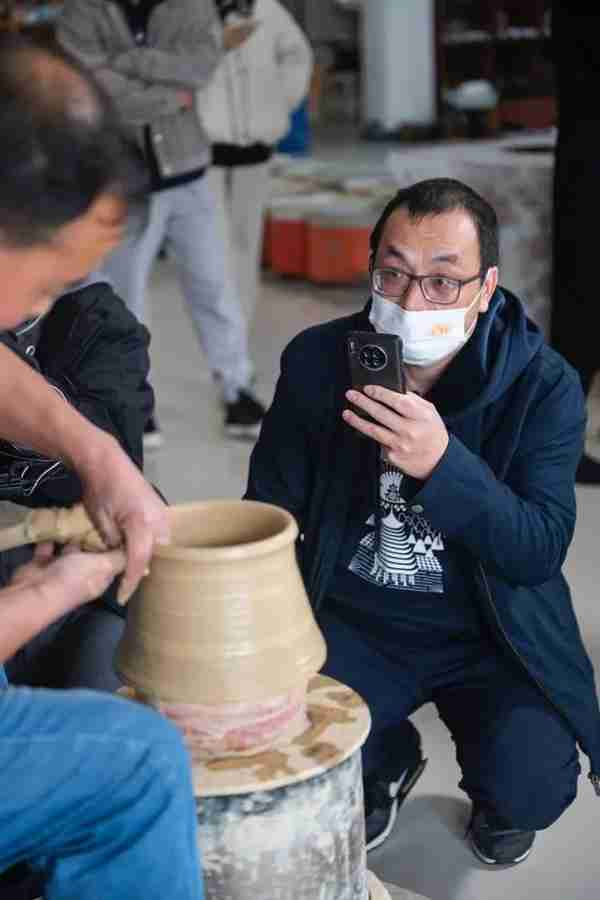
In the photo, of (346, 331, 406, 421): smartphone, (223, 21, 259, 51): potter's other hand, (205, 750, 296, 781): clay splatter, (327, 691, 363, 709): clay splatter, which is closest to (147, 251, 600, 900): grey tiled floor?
(327, 691, 363, 709): clay splatter

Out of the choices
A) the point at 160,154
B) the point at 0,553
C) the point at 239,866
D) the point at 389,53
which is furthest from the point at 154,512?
the point at 389,53

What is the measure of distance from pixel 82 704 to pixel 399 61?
34.3 ft

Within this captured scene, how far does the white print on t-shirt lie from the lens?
79.4 inches

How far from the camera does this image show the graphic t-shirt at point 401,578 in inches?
79.6

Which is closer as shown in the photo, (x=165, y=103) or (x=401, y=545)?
(x=401, y=545)

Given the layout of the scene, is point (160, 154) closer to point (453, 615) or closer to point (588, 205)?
point (588, 205)

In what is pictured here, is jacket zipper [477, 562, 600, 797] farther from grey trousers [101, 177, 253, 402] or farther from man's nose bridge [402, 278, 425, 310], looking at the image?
grey trousers [101, 177, 253, 402]

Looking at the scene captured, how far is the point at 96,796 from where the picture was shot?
136 cm

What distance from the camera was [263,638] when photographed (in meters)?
1.52

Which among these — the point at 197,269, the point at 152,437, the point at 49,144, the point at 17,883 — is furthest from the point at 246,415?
the point at 49,144

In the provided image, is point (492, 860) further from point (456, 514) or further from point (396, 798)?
point (456, 514)

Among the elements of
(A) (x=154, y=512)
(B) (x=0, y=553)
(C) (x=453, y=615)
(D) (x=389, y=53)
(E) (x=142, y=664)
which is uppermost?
(A) (x=154, y=512)

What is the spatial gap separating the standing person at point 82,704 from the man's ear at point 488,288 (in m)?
0.73

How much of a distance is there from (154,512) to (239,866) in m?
0.44
